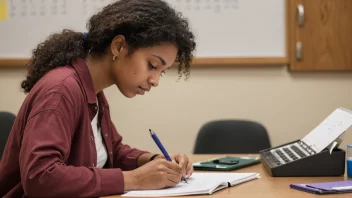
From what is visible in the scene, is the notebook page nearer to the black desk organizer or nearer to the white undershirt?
the black desk organizer

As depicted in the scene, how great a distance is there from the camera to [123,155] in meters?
1.99

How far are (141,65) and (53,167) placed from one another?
456 mm

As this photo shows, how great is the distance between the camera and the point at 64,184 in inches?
53.2

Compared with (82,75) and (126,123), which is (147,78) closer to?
(82,75)

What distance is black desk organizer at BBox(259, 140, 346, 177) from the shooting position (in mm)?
1685

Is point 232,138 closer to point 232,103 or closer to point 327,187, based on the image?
point 232,103

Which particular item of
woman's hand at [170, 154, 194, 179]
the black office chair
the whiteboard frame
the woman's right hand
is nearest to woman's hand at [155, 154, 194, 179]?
woman's hand at [170, 154, 194, 179]

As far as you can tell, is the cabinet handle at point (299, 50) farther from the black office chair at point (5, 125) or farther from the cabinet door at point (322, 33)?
the black office chair at point (5, 125)

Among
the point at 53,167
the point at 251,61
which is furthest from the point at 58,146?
the point at 251,61

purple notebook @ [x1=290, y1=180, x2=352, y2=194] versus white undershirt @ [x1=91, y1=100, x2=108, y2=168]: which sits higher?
white undershirt @ [x1=91, y1=100, x2=108, y2=168]

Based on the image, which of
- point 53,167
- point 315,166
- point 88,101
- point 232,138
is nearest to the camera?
point 53,167

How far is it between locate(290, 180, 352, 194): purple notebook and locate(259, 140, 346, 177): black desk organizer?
18 centimetres

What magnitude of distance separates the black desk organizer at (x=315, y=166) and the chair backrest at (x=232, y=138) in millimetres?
1087

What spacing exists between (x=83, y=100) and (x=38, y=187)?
310mm
